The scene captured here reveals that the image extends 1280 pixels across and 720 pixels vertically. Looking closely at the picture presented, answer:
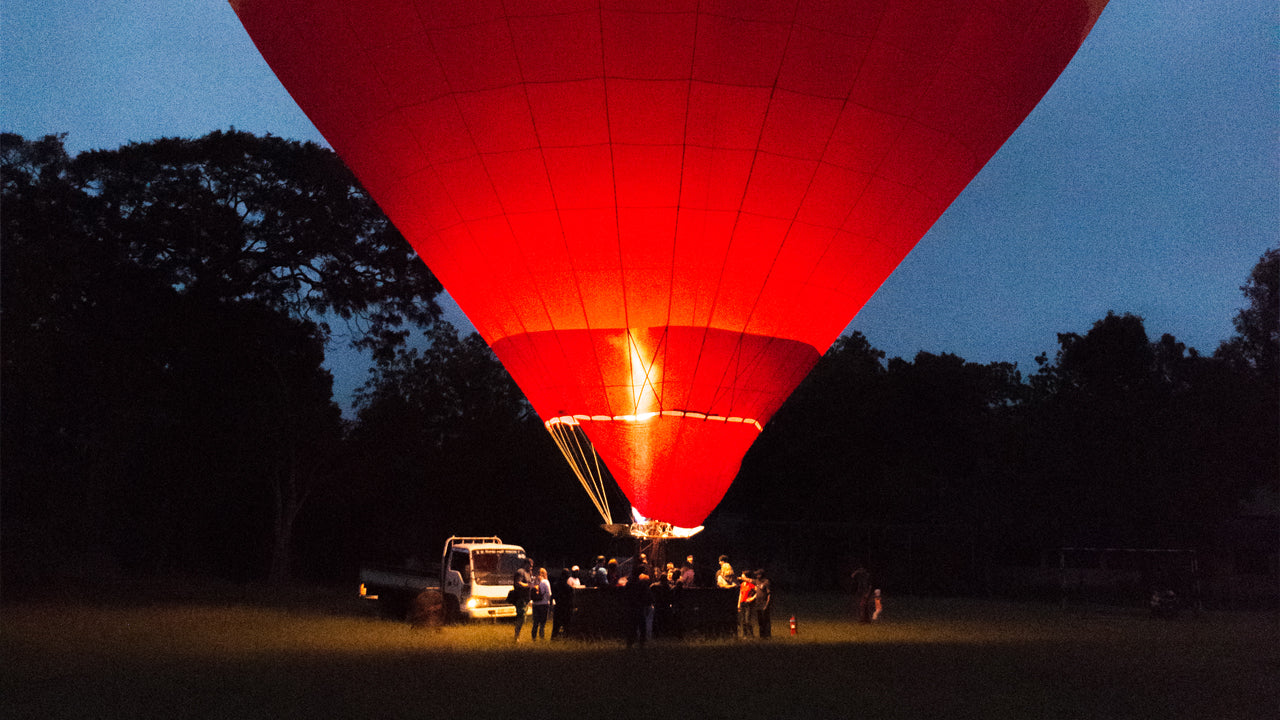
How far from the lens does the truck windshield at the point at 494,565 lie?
16.8 metres

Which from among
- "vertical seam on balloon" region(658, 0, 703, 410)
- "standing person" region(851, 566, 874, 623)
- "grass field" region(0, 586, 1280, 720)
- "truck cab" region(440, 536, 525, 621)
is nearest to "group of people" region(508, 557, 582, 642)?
"grass field" region(0, 586, 1280, 720)

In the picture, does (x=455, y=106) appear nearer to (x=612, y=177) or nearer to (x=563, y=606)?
(x=612, y=177)

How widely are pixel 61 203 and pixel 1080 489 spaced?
83.5 feet

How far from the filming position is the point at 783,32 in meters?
9.33

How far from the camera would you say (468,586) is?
54.2ft

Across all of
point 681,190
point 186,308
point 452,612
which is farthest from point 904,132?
point 186,308

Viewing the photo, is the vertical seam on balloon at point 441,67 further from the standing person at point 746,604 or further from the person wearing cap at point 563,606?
the standing person at point 746,604

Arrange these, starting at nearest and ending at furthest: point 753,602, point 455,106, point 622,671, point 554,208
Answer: point 622,671 → point 455,106 → point 554,208 → point 753,602

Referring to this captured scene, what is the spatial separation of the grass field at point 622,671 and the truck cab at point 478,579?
54 cm

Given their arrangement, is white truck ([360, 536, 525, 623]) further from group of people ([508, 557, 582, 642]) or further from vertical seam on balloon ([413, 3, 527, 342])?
vertical seam on balloon ([413, 3, 527, 342])

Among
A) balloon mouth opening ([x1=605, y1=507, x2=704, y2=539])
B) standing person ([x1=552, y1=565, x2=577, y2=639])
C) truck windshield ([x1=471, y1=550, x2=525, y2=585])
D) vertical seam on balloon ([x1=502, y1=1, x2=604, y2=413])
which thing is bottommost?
standing person ([x1=552, y1=565, x2=577, y2=639])

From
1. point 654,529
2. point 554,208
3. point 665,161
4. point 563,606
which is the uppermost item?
point 665,161

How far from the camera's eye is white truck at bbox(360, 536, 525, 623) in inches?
647

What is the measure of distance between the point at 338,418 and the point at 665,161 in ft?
72.6
